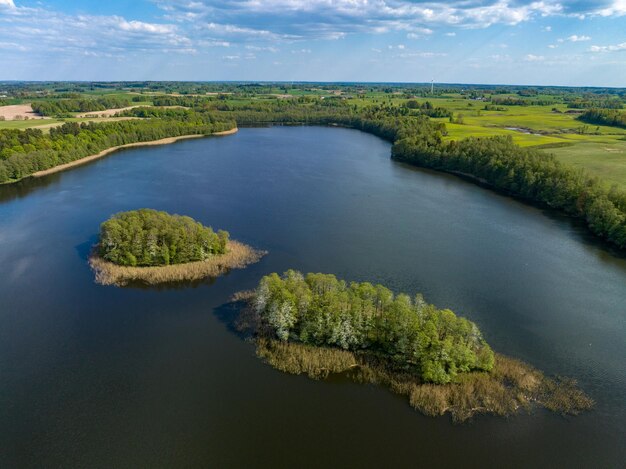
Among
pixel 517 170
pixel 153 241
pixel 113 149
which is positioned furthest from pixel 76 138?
pixel 517 170

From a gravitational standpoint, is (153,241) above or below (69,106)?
below

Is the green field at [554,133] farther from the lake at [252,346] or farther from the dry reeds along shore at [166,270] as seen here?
the dry reeds along shore at [166,270]

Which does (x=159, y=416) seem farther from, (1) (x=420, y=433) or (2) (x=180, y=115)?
(2) (x=180, y=115)

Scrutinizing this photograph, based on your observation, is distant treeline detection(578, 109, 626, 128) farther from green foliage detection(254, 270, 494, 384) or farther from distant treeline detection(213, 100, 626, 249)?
green foliage detection(254, 270, 494, 384)

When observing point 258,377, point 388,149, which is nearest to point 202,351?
point 258,377

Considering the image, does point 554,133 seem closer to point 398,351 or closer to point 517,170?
point 517,170

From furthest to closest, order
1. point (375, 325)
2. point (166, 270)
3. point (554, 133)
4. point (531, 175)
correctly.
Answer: point (554, 133)
point (531, 175)
point (166, 270)
point (375, 325)
